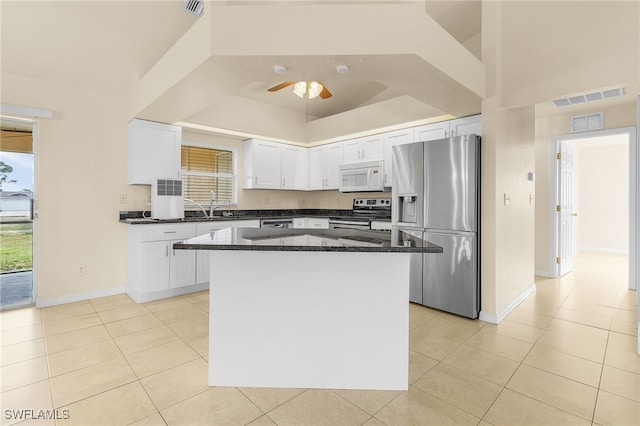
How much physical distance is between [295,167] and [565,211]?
182 inches

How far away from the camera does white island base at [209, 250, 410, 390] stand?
6.38ft

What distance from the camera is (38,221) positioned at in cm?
350

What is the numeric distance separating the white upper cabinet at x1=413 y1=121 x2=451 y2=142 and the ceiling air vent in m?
2.91

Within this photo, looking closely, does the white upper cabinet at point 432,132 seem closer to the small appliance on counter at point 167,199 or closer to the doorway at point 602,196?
the small appliance on counter at point 167,199

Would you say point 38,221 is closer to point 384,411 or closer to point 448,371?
point 384,411

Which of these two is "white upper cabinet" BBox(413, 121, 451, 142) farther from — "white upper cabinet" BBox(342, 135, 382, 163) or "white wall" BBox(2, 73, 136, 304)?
"white wall" BBox(2, 73, 136, 304)

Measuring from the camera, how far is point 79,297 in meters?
3.77

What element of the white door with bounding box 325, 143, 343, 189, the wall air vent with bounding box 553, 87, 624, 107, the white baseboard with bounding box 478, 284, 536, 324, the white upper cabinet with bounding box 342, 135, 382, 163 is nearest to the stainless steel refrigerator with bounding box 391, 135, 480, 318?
the white baseboard with bounding box 478, 284, 536, 324

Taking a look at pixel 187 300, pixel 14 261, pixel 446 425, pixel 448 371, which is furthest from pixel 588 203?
pixel 14 261

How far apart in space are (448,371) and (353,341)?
797 mm

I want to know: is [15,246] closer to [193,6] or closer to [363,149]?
[193,6]

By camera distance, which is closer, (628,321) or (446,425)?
(446,425)

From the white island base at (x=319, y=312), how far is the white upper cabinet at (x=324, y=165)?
11.7 feet

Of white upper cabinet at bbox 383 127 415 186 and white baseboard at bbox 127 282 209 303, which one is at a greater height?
white upper cabinet at bbox 383 127 415 186
